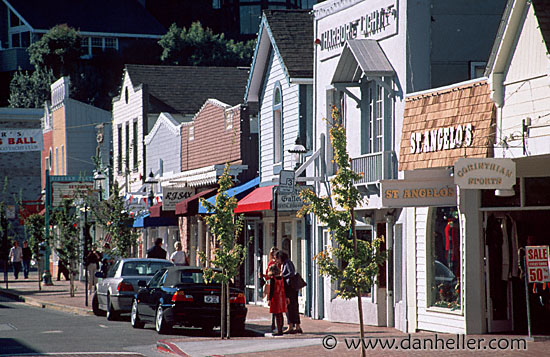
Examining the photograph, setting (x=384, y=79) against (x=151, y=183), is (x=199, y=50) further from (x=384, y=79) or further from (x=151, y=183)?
(x=384, y=79)

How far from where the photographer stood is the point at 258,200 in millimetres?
26281

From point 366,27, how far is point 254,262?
33.2 feet

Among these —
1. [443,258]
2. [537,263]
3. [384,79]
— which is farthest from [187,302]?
[537,263]

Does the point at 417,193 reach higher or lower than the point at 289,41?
lower

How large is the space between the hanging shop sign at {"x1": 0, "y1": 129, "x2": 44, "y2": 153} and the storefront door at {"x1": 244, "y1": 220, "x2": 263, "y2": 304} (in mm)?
15290

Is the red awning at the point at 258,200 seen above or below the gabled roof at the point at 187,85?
below

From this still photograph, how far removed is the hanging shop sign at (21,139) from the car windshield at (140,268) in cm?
1954

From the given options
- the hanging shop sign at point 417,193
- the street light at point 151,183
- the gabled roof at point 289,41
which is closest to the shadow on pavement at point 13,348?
the hanging shop sign at point 417,193

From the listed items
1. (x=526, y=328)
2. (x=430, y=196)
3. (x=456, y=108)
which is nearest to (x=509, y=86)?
(x=456, y=108)

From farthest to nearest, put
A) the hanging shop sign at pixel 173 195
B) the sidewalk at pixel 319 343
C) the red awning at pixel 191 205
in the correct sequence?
the hanging shop sign at pixel 173 195, the red awning at pixel 191 205, the sidewalk at pixel 319 343

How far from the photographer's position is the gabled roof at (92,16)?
82.1 metres

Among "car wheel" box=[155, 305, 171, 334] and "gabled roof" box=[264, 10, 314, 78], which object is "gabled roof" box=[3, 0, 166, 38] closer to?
"gabled roof" box=[264, 10, 314, 78]

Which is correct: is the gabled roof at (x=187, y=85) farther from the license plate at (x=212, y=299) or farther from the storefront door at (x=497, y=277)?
the storefront door at (x=497, y=277)

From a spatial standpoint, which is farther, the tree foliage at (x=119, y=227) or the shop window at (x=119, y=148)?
the shop window at (x=119, y=148)
